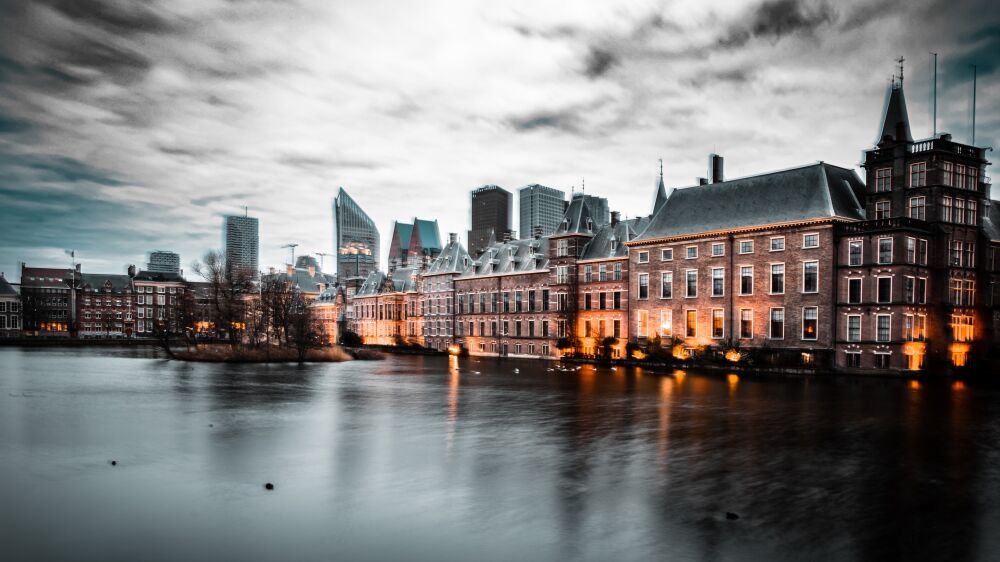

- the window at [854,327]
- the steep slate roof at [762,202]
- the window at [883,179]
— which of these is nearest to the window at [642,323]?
the steep slate roof at [762,202]

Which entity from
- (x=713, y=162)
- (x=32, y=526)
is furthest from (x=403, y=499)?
(x=713, y=162)

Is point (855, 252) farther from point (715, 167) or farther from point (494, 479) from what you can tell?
point (494, 479)

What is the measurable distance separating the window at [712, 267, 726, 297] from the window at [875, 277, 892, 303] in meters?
12.4

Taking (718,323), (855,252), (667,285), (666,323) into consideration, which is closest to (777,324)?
(718,323)

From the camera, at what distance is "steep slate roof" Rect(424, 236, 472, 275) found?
93.2 m

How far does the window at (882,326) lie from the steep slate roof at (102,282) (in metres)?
160

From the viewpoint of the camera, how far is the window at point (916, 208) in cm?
5053

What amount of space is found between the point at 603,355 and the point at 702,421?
143 ft

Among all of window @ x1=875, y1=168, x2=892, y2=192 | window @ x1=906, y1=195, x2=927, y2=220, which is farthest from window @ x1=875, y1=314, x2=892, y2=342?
window @ x1=875, y1=168, x2=892, y2=192

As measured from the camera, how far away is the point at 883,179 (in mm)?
51969

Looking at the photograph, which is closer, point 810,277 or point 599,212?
point 810,277

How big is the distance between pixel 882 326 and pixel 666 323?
1935cm

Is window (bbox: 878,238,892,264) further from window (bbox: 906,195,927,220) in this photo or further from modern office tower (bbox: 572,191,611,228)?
modern office tower (bbox: 572,191,611,228)

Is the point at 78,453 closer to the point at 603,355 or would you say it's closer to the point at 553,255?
the point at 603,355
